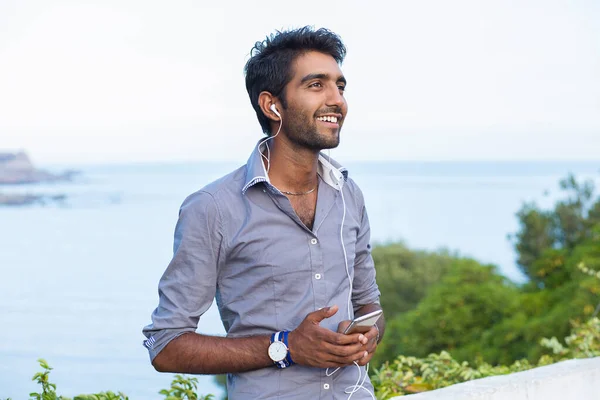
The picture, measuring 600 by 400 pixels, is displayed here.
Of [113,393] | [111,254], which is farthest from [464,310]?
[111,254]

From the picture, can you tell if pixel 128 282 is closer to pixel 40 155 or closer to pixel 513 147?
pixel 40 155

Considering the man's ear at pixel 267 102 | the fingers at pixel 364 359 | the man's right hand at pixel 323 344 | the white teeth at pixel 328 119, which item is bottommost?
the fingers at pixel 364 359

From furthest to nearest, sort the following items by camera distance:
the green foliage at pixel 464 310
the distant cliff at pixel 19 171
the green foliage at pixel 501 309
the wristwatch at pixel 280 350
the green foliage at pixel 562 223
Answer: the distant cliff at pixel 19 171 < the green foliage at pixel 562 223 < the green foliage at pixel 464 310 < the green foliage at pixel 501 309 < the wristwatch at pixel 280 350

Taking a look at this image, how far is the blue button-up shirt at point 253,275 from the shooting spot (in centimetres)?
211

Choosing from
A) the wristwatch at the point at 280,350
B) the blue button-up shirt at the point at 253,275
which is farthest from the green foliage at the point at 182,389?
the wristwatch at the point at 280,350

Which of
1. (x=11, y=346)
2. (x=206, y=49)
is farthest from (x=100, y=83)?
(x=11, y=346)

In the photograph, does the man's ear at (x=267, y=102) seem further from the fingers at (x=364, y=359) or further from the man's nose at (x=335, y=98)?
the fingers at (x=364, y=359)

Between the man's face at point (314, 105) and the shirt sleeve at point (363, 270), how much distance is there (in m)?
0.31

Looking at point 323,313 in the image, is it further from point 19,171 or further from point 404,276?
point 19,171

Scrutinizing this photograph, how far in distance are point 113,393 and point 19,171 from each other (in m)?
34.3

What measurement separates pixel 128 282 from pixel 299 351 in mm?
20290

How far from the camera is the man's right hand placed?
1.98m

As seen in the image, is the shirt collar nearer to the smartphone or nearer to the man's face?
the man's face

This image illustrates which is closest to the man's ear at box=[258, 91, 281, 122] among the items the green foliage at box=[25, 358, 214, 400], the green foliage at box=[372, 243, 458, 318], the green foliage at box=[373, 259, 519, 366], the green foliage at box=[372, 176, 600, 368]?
the green foliage at box=[25, 358, 214, 400]
